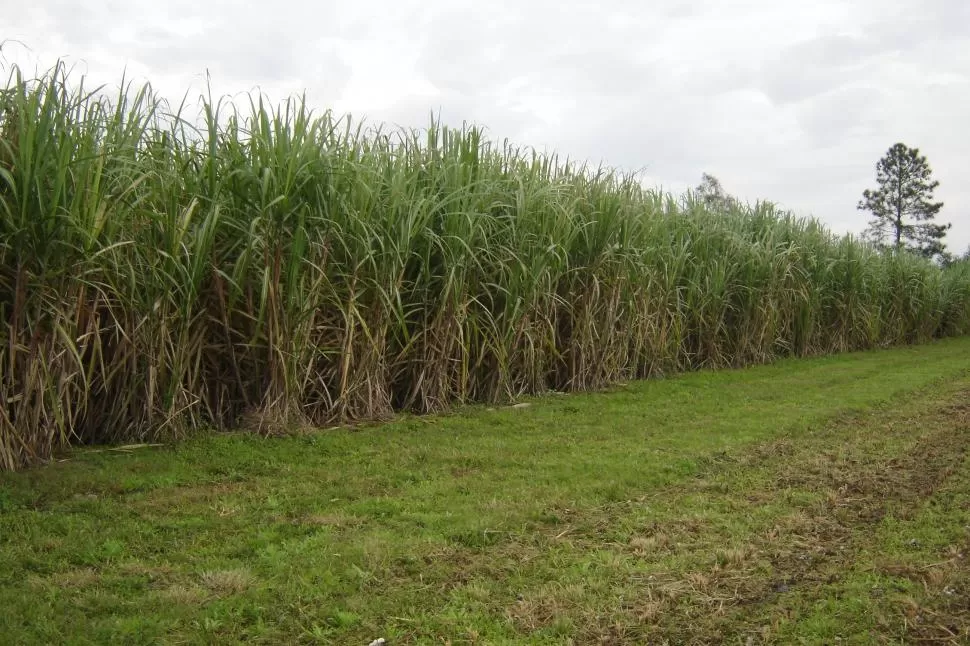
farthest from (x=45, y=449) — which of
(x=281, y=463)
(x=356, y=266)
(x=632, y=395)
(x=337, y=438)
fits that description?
(x=632, y=395)

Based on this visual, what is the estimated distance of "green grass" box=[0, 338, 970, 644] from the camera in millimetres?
2436

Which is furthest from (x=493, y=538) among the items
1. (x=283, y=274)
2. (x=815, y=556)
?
(x=283, y=274)

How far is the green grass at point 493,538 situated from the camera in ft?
7.99

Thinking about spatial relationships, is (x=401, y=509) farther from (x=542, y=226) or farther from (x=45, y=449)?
(x=542, y=226)

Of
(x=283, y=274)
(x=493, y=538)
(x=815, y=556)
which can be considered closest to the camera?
(x=815, y=556)

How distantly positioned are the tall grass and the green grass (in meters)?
0.36

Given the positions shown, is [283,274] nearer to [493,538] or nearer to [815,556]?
[493,538]

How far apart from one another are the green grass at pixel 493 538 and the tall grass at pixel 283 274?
1.18ft

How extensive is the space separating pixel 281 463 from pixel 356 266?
1.35 metres

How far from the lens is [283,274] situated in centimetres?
477

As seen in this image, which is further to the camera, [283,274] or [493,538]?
[283,274]

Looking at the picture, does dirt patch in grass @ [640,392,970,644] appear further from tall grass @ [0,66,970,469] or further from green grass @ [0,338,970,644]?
tall grass @ [0,66,970,469]

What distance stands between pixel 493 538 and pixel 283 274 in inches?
89.3

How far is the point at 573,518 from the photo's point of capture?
3486mm
